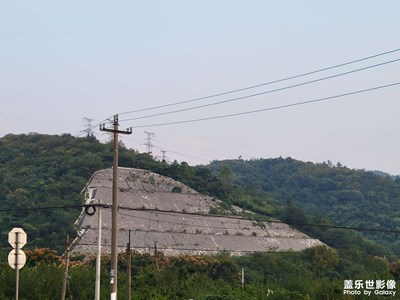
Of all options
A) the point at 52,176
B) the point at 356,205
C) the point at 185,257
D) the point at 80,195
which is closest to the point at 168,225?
the point at 80,195

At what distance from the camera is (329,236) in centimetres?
12838

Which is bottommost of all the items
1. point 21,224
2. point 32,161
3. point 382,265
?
point 382,265

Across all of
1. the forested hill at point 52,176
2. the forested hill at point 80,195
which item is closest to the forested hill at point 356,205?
the forested hill at point 80,195

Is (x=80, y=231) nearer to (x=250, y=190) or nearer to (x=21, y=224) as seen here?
(x=21, y=224)

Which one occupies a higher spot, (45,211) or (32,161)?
(32,161)

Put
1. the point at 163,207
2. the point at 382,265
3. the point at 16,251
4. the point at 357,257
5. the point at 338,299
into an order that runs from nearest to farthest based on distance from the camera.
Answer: the point at 16,251 → the point at 338,299 → the point at 382,265 → the point at 357,257 → the point at 163,207

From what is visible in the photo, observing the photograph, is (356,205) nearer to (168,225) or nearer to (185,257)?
(168,225)

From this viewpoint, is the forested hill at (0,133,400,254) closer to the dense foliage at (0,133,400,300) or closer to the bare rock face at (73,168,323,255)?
the dense foliage at (0,133,400,300)

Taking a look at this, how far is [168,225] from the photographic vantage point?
10944 cm

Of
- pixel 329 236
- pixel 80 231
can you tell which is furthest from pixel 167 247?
pixel 329 236

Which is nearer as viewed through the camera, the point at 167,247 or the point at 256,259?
the point at 256,259

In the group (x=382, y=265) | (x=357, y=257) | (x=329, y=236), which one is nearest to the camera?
(x=382, y=265)

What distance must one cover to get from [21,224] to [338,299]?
6718cm

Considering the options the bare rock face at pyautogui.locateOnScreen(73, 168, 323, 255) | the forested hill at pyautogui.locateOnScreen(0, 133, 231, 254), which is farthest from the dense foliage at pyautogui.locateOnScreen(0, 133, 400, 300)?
the bare rock face at pyautogui.locateOnScreen(73, 168, 323, 255)
